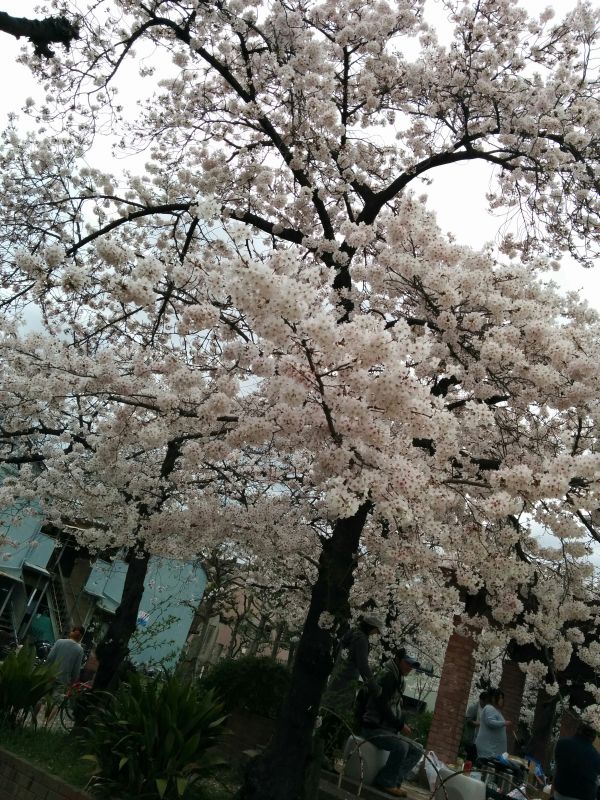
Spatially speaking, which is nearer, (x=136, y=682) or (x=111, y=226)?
(x=136, y=682)

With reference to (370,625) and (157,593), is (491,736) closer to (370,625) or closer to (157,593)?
(370,625)

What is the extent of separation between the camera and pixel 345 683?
23.4 ft

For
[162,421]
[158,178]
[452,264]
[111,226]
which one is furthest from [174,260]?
[158,178]

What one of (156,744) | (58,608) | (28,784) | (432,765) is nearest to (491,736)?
(432,765)

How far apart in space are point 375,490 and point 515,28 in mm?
6221

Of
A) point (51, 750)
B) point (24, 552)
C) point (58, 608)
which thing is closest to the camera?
point (51, 750)

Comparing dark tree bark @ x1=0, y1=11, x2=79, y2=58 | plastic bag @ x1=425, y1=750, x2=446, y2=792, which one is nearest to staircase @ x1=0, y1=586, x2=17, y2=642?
plastic bag @ x1=425, y1=750, x2=446, y2=792

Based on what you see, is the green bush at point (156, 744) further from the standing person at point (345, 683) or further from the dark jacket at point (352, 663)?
the standing person at point (345, 683)

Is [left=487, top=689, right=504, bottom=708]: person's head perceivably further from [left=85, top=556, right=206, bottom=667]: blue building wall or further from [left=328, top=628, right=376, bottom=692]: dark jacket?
[left=85, top=556, right=206, bottom=667]: blue building wall

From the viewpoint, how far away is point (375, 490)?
13.8 ft

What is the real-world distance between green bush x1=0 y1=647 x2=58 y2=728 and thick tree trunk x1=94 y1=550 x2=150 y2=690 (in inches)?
65.6

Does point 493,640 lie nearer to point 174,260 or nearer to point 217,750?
point 217,750

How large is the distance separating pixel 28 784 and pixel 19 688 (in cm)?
141

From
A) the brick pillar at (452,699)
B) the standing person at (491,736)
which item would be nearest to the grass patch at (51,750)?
the standing person at (491,736)
